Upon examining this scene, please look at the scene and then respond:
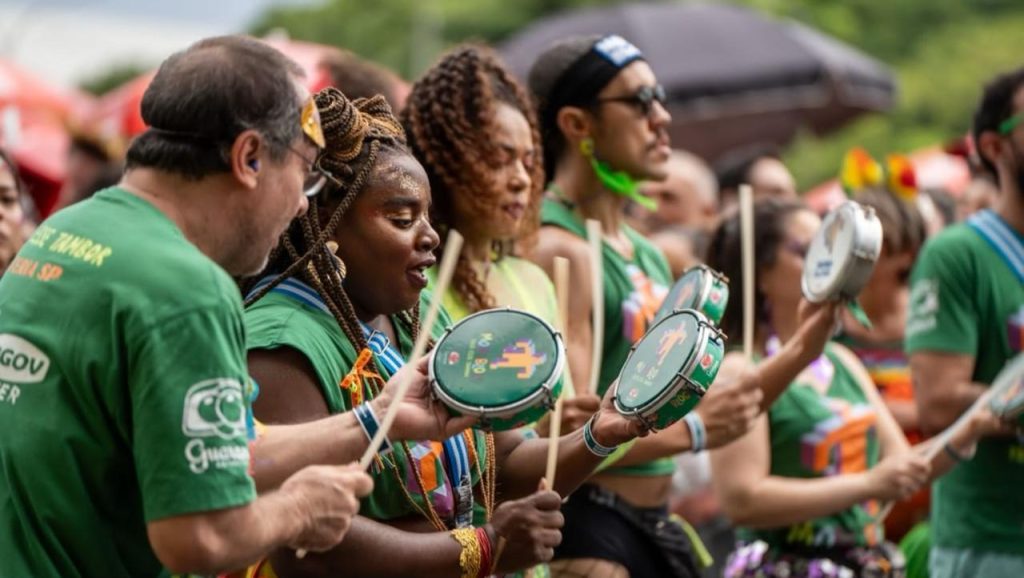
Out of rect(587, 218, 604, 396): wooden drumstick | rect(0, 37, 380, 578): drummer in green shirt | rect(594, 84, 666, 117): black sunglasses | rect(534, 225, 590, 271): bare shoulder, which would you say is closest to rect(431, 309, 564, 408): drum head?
rect(0, 37, 380, 578): drummer in green shirt

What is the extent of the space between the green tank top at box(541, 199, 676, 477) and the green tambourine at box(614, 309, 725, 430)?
1.32 m

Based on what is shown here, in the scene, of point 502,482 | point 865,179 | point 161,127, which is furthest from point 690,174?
point 161,127

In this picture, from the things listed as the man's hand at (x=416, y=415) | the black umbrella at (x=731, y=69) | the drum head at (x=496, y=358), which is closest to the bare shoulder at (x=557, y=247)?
the drum head at (x=496, y=358)

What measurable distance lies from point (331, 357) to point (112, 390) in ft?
2.45

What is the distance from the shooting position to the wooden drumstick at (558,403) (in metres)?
3.89

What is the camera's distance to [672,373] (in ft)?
11.9

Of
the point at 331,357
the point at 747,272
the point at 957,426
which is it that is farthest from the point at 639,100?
the point at 331,357

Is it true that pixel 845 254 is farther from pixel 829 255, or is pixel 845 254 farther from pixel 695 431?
pixel 695 431

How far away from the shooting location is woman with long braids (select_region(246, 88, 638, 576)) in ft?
11.5

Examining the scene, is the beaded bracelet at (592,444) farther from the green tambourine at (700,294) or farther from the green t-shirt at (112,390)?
the green t-shirt at (112,390)

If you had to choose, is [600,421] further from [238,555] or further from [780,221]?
[780,221]

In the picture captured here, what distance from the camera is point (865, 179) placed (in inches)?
312

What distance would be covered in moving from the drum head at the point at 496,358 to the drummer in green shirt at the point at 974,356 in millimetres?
2551

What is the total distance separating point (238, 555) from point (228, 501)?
10 centimetres
